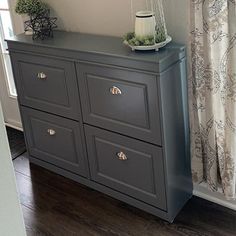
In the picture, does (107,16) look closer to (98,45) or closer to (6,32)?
(98,45)

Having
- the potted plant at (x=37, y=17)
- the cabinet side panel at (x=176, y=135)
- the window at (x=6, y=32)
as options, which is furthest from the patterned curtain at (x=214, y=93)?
the window at (x=6, y=32)

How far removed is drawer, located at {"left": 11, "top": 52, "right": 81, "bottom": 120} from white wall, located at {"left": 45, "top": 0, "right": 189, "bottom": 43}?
1.12 feet

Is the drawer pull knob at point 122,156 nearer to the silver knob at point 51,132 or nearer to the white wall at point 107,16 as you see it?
the silver knob at point 51,132

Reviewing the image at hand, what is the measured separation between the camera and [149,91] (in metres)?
1.97

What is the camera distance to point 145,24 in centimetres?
203

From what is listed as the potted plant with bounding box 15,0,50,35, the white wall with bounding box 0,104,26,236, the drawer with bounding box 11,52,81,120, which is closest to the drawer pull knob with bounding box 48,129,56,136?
the drawer with bounding box 11,52,81,120

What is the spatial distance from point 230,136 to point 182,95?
334mm

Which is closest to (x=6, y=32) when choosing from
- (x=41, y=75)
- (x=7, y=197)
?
(x=41, y=75)

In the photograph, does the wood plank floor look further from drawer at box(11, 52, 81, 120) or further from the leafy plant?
the leafy plant

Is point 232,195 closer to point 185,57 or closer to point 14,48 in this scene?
point 185,57

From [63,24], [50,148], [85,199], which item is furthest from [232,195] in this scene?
[63,24]

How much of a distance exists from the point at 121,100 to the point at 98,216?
0.72 m

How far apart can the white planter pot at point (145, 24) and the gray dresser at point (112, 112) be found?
111 mm

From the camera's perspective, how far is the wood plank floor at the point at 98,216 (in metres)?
2.20
